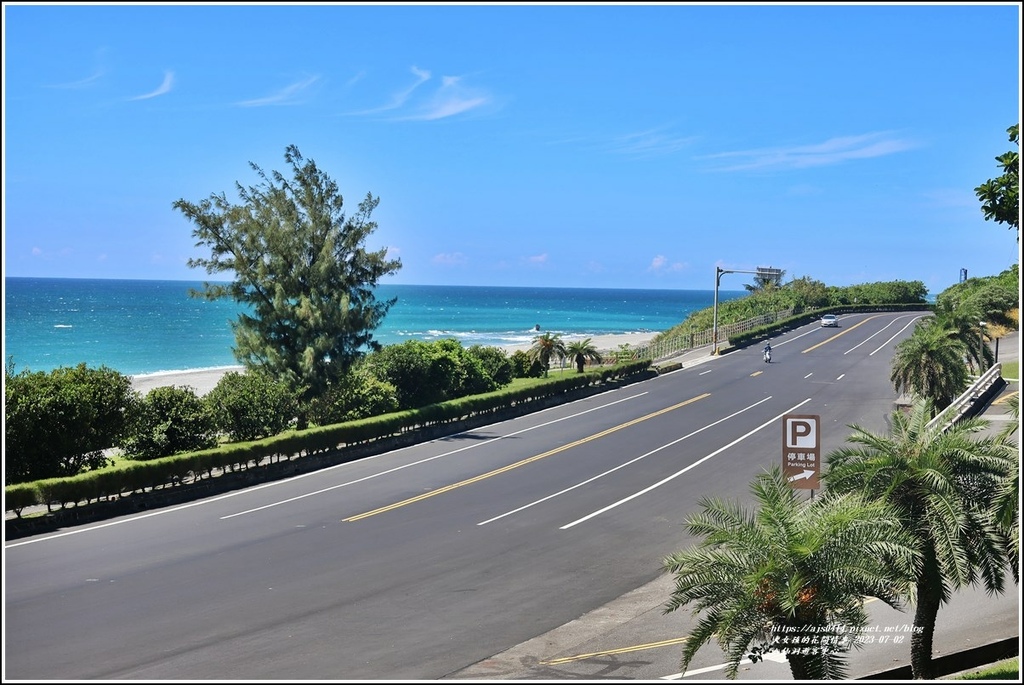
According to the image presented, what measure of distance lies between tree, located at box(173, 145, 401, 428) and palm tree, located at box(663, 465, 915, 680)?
29.4 metres

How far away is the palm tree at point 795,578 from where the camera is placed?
39.3 ft

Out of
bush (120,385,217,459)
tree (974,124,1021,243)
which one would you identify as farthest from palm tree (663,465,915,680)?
bush (120,385,217,459)

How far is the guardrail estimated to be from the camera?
117 feet

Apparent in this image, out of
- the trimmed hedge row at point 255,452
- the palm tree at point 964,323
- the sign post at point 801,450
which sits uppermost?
the palm tree at point 964,323

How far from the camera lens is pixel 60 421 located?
2802 cm

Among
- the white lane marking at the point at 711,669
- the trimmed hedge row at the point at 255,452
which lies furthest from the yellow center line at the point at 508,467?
the white lane marking at the point at 711,669

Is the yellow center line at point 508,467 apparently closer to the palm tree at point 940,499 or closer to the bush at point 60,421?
the bush at point 60,421

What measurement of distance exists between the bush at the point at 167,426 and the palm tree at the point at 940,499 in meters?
23.0

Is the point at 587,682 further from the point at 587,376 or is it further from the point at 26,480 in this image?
the point at 587,376

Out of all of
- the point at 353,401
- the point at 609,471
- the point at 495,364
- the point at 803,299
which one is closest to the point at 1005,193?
the point at 609,471

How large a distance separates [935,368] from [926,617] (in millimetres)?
27530

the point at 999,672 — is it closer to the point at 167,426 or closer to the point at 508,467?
the point at 508,467

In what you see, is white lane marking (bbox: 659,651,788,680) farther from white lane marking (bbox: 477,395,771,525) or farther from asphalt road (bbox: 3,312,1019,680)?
white lane marking (bbox: 477,395,771,525)

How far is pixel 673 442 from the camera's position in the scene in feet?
129
